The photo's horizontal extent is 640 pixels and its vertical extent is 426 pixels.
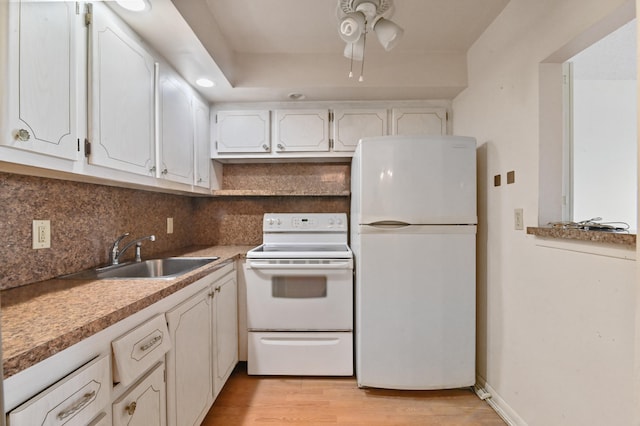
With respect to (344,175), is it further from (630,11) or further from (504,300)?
(630,11)

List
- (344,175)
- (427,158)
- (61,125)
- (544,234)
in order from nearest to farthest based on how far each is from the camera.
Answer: (61,125), (544,234), (427,158), (344,175)

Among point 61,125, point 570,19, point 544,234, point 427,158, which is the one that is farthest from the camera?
point 427,158

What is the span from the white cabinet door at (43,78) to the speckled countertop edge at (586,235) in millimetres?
1972

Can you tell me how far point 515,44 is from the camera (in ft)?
5.05

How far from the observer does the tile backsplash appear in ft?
3.57

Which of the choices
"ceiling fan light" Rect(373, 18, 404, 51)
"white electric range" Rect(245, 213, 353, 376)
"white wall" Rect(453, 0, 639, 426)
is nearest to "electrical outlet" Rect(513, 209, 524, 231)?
"white wall" Rect(453, 0, 639, 426)

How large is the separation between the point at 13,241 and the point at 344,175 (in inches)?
83.9

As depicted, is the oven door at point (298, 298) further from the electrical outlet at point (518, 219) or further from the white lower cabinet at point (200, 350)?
the electrical outlet at point (518, 219)

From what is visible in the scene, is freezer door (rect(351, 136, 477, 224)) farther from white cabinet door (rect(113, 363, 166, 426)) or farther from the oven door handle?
white cabinet door (rect(113, 363, 166, 426))

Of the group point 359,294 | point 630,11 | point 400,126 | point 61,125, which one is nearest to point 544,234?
point 630,11

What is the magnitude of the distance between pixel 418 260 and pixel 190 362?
4.47 feet

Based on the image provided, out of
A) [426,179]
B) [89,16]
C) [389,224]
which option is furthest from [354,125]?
[89,16]

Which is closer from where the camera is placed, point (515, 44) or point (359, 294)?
point (515, 44)

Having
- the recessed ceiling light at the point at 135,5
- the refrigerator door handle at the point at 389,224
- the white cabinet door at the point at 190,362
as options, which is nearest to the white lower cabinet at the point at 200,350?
the white cabinet door at the point at 190,362
